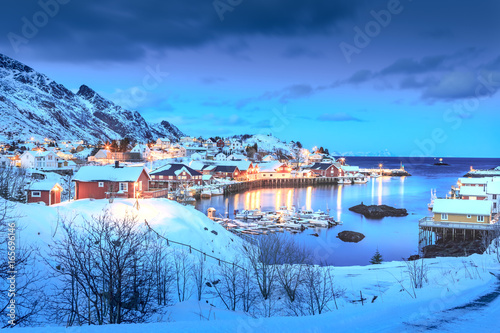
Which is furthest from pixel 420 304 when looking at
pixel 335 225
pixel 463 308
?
pixel 335 225

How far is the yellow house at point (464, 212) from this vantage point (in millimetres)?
32500

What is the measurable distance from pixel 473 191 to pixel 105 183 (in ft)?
138

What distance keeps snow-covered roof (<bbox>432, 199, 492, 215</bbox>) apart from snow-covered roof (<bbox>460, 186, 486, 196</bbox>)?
1224cm

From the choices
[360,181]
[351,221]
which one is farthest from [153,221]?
[360,181]

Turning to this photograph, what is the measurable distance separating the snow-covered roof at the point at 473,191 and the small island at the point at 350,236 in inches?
764

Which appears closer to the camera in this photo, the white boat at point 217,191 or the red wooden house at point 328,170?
the white boat at point 217,191

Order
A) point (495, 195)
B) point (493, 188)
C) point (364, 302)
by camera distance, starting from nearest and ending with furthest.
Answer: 1. point (364, 302)
2. point (495, 195)
3. point (493, 188)

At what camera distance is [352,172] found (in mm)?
105688

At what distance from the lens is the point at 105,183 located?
31.2 metres

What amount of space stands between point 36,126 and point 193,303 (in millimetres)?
198661

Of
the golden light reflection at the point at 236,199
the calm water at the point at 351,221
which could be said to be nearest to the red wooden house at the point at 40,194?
the calm water at the point at 351,221

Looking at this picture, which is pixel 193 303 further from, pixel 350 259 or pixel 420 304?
pixel 350 259

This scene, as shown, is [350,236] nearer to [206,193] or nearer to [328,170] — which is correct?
[206,193]

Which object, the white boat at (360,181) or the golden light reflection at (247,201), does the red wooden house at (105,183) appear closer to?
the golden light reflection at (247,201)
